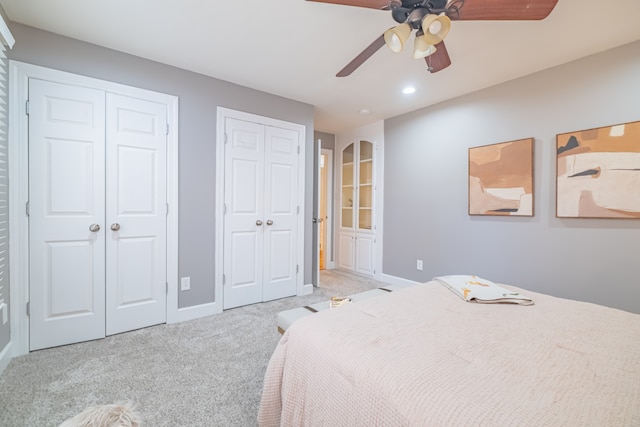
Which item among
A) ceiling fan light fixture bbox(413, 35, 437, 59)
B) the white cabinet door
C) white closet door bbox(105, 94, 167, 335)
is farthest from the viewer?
the white cabinet door

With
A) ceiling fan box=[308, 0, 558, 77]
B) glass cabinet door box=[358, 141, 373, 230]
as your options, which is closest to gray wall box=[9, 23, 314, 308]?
ceiling fan box=[308, 0, 558, 77]

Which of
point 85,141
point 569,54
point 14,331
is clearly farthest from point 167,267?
point 569,54

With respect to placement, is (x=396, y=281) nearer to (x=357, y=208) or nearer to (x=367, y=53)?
(x=357, y=208)

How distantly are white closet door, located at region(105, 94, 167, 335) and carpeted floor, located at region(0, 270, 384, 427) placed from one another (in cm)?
23

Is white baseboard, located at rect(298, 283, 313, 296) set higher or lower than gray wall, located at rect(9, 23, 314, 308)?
lower

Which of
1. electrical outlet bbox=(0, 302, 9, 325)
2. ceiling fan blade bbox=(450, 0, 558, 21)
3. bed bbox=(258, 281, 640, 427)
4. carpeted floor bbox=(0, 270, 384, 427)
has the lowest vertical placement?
carpeted floor bbox=(0, 270, 384, 427)

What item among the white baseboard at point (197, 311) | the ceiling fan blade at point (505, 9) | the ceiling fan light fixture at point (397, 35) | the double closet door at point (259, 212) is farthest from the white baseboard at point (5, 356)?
the ceiling fan blade at point (505, 9)

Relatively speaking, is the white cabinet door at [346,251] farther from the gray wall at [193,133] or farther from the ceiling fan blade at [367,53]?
the ceiling fan blade at [367,53]

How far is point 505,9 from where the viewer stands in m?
1.39

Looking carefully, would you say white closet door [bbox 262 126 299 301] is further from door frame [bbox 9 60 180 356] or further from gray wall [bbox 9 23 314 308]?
door frame [bbox 9 60 180 356]

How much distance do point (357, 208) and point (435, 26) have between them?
126 inches

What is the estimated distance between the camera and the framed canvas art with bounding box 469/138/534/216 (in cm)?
261

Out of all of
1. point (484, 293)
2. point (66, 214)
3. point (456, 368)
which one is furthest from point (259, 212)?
point (456, 368)

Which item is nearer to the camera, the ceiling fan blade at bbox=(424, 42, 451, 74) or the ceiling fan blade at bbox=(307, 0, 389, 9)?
the ceiling fan blade at bbox=(307, 0, 389, 9)
